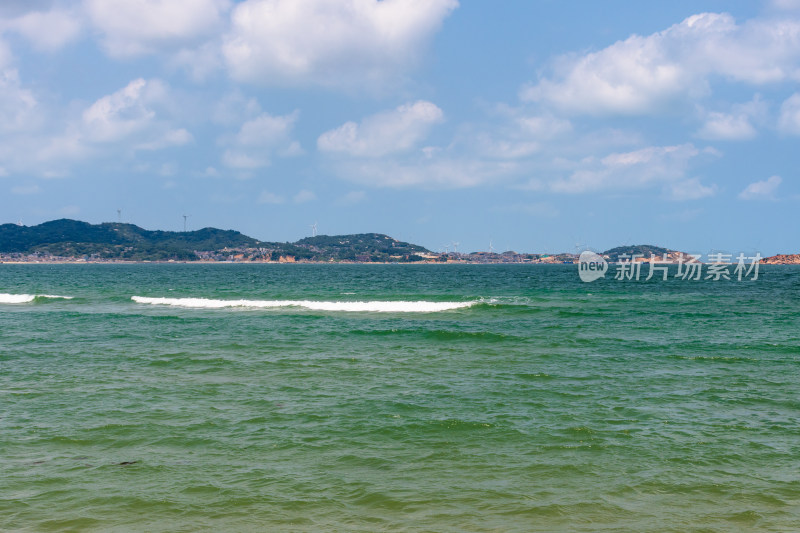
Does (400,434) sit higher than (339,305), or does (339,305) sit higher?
(339,305)

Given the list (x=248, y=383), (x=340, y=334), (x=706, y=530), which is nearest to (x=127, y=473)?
(x=248, y=383)

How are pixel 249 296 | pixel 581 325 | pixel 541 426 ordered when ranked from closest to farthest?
pixel 541 426 → pixel 581 325 → pixel 249 296

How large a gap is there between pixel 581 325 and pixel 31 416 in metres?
31.8

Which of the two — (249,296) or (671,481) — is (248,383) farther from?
(249,296)

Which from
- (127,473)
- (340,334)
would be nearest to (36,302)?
(340,334)

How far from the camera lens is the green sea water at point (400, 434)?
10719 millimetres

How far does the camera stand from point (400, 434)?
1519 centimetres

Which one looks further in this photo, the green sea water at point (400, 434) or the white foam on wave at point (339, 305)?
the white foam on wave at point (339, 305)

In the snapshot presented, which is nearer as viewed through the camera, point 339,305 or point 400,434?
point 400,434

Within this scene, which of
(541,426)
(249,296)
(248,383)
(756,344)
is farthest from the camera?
(249,296)

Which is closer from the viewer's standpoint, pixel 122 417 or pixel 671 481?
pixel 671 481

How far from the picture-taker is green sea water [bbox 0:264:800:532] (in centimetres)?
1072

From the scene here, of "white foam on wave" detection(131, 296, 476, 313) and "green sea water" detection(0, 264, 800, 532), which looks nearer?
"green sea water" detection(0, 264, 800, 532)

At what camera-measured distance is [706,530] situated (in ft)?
32.7
